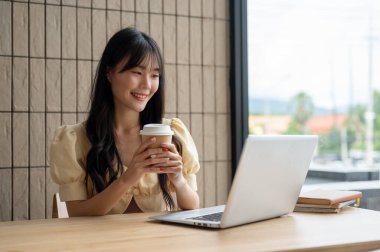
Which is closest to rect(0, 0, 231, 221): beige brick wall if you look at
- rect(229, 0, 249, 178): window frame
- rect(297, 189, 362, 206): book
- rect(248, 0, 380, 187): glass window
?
rect(229, 0, 249, 178): window frame

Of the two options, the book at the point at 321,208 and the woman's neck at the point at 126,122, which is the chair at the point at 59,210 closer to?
the woman's neck at the point at 126,122

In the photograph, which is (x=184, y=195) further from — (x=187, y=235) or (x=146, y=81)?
(x=187, y=235)

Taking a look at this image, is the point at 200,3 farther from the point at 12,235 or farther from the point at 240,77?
the point at 12,235

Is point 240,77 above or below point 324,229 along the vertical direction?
above

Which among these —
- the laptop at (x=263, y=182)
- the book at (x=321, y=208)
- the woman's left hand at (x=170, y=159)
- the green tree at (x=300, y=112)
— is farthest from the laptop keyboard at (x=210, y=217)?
the green tree at (x=300, y=112)

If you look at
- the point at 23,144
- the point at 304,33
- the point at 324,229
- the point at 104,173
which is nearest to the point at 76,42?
the point at 23,144

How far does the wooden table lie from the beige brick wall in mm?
1251

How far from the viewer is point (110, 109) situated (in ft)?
6.57

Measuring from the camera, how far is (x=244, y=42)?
10.0ft

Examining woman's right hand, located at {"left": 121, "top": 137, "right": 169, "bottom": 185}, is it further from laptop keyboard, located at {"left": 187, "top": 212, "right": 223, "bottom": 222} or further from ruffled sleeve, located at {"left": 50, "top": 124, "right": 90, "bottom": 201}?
ruffled sleeve, located at {"left": 50, "top": 124, "right": 90, "bottom": 201}

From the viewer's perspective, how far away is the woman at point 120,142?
5.82 feet

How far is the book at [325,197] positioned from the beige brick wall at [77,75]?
1.36m

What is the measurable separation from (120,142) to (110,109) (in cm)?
14

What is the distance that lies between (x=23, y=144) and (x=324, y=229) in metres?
1.79
